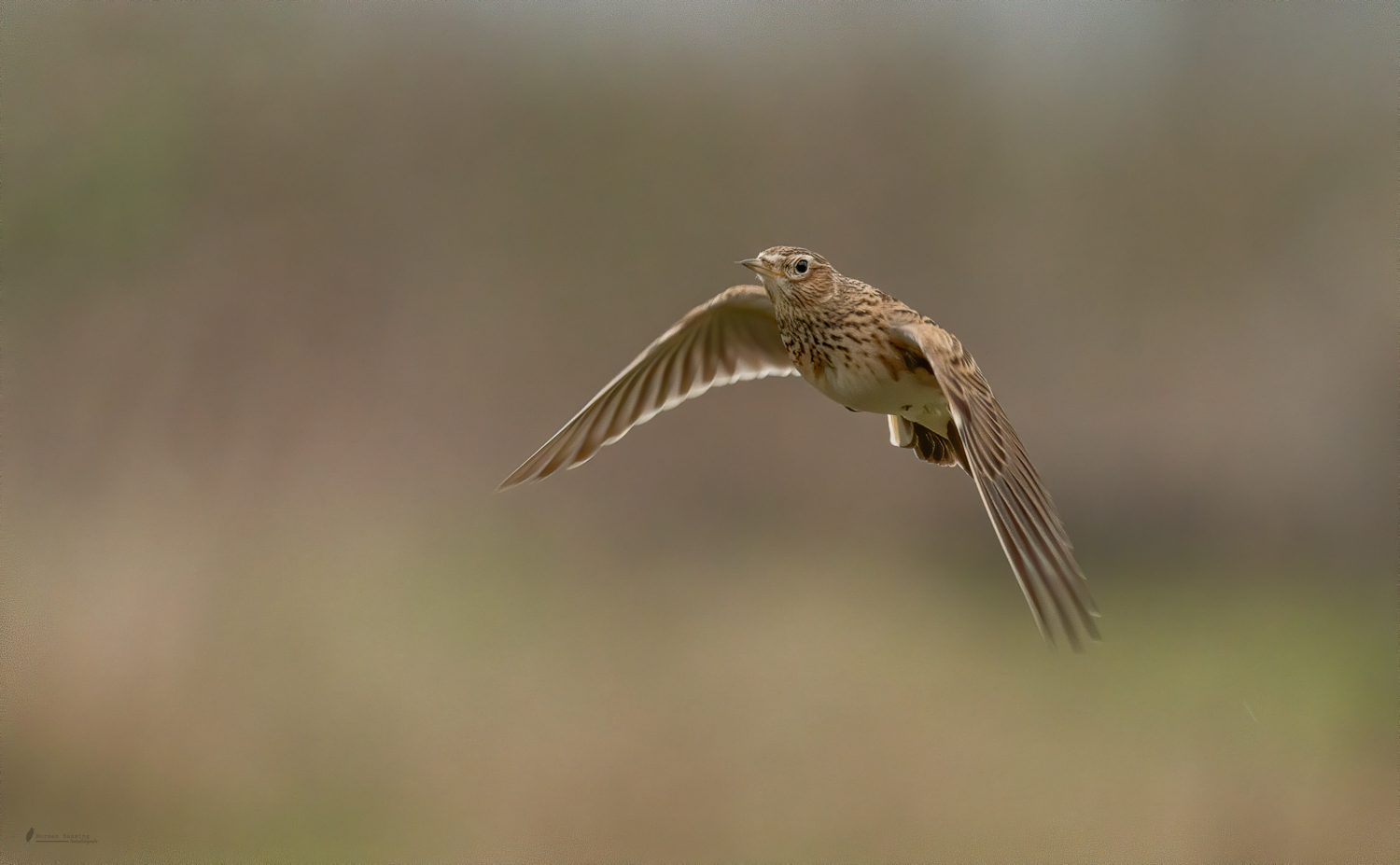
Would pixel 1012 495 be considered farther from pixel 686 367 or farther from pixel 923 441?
pixel 686 367

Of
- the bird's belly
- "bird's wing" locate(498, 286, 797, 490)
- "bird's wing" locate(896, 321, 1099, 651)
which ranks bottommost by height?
"bird's wing" locate(896, 321, 1099, 651)

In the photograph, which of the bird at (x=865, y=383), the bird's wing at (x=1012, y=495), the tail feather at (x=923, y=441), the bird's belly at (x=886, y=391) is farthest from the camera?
the tail feather at (x=923, y=441)

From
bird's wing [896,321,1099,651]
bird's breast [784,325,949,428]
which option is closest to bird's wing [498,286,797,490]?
bird's breast [784,325,949,428]

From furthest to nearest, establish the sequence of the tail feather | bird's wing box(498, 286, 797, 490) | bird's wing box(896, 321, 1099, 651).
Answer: bird's wing box(498, 286, 797, 490) < the tail feather < bird's wing box(896, 321, 1099, 651)

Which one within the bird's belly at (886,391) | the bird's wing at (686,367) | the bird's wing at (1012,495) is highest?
the bird's wing at (686,367)

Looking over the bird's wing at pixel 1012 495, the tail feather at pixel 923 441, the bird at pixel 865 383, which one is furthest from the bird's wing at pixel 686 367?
the bird's wing at pixel 1012 495

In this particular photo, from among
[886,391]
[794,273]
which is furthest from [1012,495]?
[794,273]

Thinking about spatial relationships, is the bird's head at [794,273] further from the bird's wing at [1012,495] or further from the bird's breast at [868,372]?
the bird's wing at [1012,495]

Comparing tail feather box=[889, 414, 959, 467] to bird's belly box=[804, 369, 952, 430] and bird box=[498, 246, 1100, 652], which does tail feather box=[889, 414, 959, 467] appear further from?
bird's belly box=[804, 369, 952, 430]
